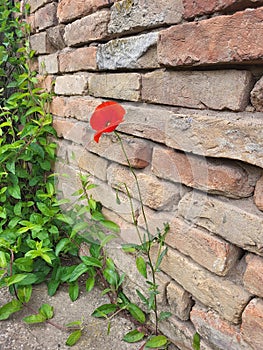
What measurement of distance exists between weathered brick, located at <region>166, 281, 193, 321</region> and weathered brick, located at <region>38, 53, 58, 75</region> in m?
1.34

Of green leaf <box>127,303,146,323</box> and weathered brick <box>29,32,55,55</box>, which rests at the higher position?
weathered brick <box>29,32,55,55</box>

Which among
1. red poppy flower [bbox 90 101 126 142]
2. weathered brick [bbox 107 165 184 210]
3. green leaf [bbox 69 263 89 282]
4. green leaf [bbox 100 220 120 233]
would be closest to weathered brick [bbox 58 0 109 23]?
red poppy flower [bbox 90 101 126 142]

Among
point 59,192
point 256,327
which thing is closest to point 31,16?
point 59,192

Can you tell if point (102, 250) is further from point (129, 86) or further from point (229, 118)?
point (229, 118)

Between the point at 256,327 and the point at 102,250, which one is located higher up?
the point at 256,327

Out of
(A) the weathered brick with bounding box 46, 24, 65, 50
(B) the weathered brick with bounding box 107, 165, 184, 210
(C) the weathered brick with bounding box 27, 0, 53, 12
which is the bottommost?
(B) the weathered brick with bounding box 107, 165, 184, 210

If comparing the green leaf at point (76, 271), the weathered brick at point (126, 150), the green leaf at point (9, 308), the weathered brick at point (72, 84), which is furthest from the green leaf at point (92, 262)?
the weathered brick at point (72, 84)

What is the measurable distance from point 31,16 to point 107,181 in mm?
1285

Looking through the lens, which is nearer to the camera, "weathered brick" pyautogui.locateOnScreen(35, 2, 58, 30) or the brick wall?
the brick wall

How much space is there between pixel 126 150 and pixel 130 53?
0.37 metres

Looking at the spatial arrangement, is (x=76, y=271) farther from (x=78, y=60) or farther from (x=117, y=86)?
(x=78, y=60)

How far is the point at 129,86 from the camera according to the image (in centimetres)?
130

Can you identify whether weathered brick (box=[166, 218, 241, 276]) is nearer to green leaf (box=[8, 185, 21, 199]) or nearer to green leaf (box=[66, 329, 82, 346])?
green leaf (box=[66, 329, 82, 346])

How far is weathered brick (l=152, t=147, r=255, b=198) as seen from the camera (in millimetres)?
950
